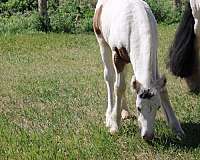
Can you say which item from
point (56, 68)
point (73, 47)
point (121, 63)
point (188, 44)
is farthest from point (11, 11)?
point (121, 63)

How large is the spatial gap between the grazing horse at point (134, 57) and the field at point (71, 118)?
0.80ft

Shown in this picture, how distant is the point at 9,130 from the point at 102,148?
1310 millimetres

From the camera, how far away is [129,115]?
605 centimetres

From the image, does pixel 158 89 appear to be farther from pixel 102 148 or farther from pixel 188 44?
pixel 188 44

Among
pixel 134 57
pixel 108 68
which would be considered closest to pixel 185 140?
pixel 134 57

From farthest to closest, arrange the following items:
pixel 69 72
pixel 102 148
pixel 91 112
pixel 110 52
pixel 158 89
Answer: pixel 69 72
pixel 91 112
pixel 110 52
pixel 102 148
pixel 158 89

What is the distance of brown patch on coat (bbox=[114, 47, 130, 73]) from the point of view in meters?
5.10

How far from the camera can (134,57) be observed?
4.86 metres

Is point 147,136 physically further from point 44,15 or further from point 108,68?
point 44,15

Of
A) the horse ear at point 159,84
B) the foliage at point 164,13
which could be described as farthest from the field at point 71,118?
the foliage at point 164,13

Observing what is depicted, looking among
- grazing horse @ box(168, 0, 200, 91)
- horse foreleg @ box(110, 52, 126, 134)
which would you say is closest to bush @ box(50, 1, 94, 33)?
grazing horse @ box(168, 0, 200, 91)

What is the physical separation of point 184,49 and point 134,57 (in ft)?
7.08

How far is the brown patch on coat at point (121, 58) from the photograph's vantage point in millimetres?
5098

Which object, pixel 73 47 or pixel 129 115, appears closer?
pixel 129 115
